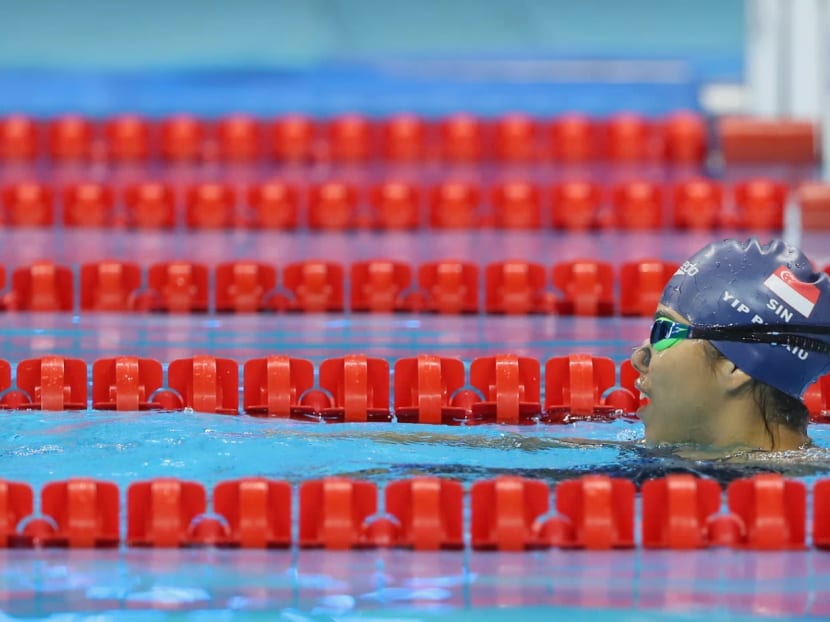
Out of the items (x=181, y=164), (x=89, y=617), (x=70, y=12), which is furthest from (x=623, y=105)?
(x=89, y=617)

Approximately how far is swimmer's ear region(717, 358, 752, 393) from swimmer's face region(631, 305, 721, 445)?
0.02 metres

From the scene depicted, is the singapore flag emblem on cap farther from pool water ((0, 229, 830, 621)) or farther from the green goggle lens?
pool water ((0, 229, 830, 621))

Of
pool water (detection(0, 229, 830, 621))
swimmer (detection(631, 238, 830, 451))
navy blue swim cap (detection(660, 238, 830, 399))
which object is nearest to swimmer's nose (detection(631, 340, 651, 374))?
swimmer (detection(631, 238, 830, 451))

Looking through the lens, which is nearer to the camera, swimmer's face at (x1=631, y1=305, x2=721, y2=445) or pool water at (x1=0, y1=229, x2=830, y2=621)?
pool water at (x1=0, y1=229, x2=830, y2=621)

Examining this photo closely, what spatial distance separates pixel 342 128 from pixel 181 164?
107 centimetres

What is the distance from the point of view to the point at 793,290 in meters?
3.87

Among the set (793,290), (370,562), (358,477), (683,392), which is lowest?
(370,562)

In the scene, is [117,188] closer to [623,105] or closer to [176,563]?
[623,105]

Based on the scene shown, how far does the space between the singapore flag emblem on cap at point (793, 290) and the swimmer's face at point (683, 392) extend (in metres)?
0.23

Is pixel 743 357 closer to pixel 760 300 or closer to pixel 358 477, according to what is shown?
pixel 760 300

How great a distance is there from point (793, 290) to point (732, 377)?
0.87 feet

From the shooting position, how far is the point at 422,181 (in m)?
9.55

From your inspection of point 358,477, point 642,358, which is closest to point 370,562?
point 358,477

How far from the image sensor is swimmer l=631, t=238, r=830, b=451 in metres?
3.84
